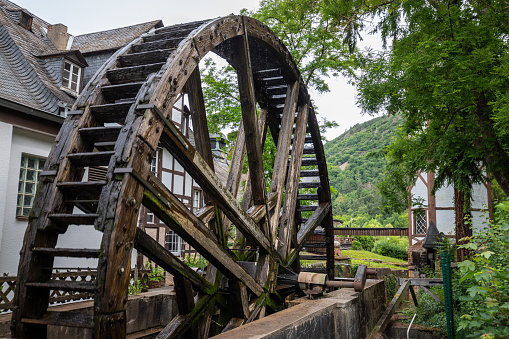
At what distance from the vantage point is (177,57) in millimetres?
3295

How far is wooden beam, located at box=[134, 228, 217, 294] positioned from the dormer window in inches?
411

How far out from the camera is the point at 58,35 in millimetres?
12156

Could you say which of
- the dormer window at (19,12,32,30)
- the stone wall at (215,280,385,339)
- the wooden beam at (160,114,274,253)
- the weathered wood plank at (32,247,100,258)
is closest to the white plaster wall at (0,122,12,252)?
the dormer window at (19,12,32,30)

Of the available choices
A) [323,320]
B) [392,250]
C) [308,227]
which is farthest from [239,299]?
[392,250]

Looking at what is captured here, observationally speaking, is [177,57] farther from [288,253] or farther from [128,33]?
[128,33]

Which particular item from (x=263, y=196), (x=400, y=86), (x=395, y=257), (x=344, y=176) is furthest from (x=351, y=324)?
(x=344, y=176)

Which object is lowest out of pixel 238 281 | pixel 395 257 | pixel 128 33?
pixel 395 257

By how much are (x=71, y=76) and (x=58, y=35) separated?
8.30ft

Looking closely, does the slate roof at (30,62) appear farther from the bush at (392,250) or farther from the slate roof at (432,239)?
the bush at (392,250)

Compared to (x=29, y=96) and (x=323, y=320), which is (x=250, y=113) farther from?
(x=29, y=96)

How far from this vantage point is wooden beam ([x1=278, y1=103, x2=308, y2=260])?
549cm

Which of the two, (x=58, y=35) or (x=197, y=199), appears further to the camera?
(x=197, y=199)

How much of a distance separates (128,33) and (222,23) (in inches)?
402

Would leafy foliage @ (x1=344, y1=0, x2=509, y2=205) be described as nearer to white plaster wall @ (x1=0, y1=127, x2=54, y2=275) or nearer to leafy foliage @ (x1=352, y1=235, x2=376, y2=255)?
white plaster wall @ (x1=0, y1=127, x2=54, y2=275)
